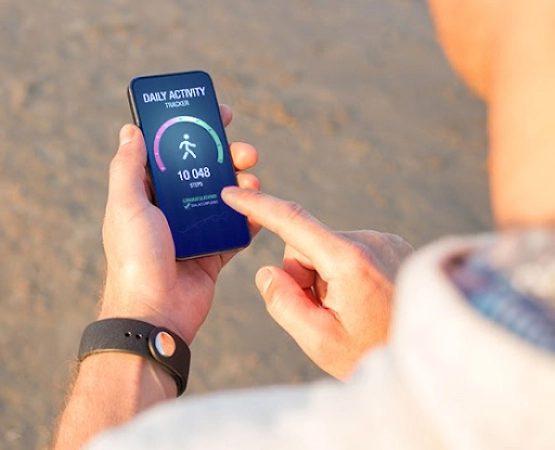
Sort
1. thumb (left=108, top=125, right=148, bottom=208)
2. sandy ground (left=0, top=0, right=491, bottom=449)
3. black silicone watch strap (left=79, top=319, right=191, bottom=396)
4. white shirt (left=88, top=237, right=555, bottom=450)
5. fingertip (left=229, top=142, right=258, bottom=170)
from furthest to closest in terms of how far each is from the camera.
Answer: sandy ground (left=0, top=0, right=491, bottom=449) < fingertip (left=229, top=142, right=258, bottom=170) < thumb (left=108, top=125, right=148, bottom=208) < black silicone watch strap (left=79, top=319, right=191, bottom=396) < white shirt (left=88, top=237, right=555, bottom=450)

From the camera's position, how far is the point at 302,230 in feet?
4.99

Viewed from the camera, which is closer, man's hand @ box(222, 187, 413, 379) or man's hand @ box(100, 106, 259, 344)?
man's hand @ box(222, 187, 413, 379)

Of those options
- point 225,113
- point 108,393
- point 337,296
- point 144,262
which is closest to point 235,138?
point 225,113

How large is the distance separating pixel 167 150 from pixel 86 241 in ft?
6.11

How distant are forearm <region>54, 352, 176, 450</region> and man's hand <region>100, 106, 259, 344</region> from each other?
103mm

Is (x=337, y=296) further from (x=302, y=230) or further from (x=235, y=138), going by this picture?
(x=235, y=138)

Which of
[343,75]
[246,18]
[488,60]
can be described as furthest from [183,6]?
[488,60]

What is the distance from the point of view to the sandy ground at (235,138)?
3180 millimetres

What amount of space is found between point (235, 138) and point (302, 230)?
280 cm

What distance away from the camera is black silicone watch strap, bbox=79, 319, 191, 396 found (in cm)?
146

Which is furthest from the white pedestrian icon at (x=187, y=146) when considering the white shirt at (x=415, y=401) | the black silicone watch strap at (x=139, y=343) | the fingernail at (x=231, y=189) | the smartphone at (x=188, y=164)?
the white shirt at (x=415, y=401)

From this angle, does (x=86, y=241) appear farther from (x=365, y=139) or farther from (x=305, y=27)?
(x=305, y=27)

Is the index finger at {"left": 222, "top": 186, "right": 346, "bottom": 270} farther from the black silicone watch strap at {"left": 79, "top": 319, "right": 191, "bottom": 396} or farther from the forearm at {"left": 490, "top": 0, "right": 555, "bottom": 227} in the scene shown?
the forearm at {"left": 490, "top": 0, "right": 555, "bottom": 227}

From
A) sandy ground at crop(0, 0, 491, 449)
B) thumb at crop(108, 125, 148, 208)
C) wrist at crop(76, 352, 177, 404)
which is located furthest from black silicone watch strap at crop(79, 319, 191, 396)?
sandy ground at crop(0, 0, 491, 449)
